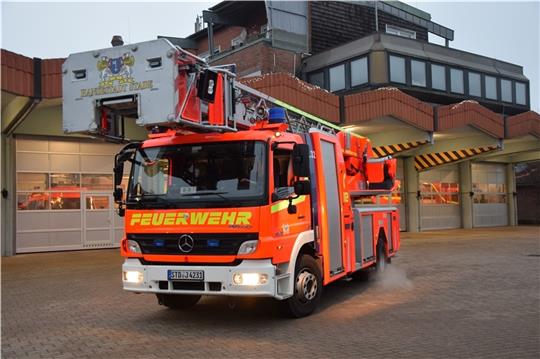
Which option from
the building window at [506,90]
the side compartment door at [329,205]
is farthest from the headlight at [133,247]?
the building window at [506,90]

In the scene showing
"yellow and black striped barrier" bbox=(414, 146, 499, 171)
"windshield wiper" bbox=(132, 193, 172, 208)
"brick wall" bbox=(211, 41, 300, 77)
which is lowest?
"windshield wiper" bbox=(132, 193, 172, 208)

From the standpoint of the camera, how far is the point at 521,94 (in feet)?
98.4

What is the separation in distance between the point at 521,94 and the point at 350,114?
52.5ft

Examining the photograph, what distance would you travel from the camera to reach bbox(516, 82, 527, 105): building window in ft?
97.6

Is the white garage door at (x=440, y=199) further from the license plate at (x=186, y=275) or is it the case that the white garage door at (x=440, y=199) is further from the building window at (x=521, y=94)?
the license plate at (x=186, y=275)

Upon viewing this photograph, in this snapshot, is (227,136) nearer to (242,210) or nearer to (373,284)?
(242,210)

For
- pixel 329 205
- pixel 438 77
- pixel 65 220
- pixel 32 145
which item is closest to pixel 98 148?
pixel 32 145

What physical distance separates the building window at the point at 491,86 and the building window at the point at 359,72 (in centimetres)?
819

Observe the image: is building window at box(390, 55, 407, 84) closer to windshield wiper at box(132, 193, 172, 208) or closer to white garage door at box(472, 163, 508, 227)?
white garage door at box(472, 163, 508, 227)

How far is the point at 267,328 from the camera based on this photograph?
22.2ft

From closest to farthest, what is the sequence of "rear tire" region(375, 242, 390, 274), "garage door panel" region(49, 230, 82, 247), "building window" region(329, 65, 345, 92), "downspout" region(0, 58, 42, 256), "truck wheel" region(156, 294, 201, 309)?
"truck wheel" region(156, 294, 201, 309)
"rear tire" region(375, 242, 390, 274)
"downspout" region(0, 58, 42, 256)
"garage door panel" region(49, 230, 82, 247)
"building window" region(329, 65, 345, 92)

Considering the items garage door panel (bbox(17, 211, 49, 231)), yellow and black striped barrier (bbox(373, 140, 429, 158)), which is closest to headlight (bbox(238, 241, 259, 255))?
garage door panel (bbox(17, 211, 49, 231))

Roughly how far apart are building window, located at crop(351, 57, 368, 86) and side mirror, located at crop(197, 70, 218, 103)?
58.6 ft

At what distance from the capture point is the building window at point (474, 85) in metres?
27.2
